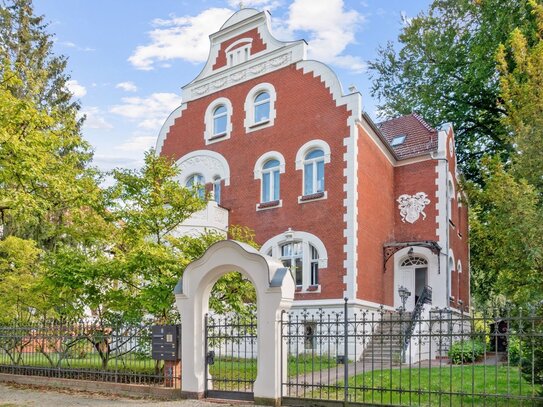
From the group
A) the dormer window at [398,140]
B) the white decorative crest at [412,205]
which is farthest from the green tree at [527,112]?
the white decorative crest at [412,205]

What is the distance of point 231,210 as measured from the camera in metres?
22.4

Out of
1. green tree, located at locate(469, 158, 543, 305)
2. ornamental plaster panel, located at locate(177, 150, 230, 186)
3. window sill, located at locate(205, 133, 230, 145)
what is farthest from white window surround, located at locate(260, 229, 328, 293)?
green tree, located at locate(469, 158, 543, 305)

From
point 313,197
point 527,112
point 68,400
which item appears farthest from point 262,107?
point 68,400

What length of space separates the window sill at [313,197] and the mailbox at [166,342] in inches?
385

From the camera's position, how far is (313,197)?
65.8ft

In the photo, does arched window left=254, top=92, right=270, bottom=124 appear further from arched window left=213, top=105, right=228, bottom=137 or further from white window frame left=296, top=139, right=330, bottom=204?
white window frame left=296, top=139, right=330, bottom=204

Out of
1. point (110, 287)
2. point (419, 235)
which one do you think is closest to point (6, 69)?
point (110, 287)

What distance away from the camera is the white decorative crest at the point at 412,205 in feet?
70.7

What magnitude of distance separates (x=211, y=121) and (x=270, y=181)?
4217mm

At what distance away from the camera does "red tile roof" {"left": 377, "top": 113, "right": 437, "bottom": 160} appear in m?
22.5

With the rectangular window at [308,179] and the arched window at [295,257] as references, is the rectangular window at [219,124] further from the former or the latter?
the arched window at [295,257]

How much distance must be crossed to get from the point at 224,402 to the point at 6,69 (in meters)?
9.75

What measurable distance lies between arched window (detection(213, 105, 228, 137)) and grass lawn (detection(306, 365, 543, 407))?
43.8 feet

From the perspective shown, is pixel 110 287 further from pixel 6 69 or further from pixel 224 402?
pixel 6 69
